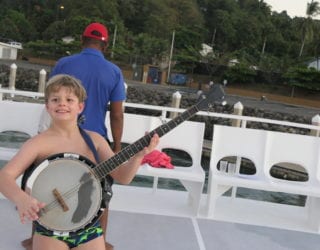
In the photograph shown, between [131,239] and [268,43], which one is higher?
[268,43]

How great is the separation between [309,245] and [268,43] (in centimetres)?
6073

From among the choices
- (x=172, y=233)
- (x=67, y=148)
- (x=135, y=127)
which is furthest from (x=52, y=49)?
(x=67, y=148)

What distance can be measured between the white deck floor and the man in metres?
0.70

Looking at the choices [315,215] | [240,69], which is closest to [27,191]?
[315,215]

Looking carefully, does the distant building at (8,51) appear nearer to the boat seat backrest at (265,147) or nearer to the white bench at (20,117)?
the white bench at (20,117)

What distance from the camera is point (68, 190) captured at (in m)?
1.67

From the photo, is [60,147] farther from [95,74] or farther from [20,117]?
[20,117]

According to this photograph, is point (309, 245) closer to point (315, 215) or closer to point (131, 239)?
point (315, 215)

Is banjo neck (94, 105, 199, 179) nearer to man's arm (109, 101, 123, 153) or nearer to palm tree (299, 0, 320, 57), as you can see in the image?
man's arm (109, 101, 123, 153)

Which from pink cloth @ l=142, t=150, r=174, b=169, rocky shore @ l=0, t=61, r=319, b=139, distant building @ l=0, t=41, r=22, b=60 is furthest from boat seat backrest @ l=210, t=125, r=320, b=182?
distant building @ l=0, t=41, r=22, b=60

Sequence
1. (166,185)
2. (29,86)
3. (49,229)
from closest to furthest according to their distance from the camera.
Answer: (49,229), (166,185), (29,86)

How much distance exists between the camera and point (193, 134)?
4.11 m

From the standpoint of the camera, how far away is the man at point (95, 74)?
2477mm

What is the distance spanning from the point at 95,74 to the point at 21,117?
1598mm
